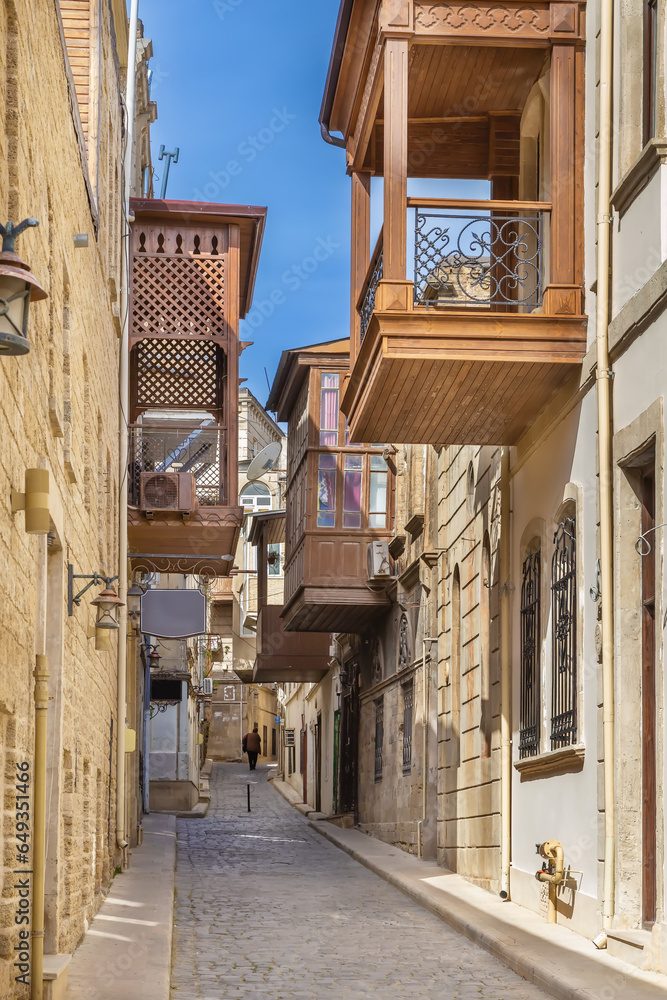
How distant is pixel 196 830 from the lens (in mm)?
24828

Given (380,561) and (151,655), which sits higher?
(380,561)

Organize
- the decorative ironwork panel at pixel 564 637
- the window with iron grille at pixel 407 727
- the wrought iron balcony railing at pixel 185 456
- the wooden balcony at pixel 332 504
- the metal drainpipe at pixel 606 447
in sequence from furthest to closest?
1. the wooden balcony at pixel 332 504
2. the window with iron grille at pixel 407 727
3. the wrought iron balcony railing at pixel 185 456
4. the decorative ironwork panel at pixel 564 637
5. the metal drainpipe at pixel 606 447

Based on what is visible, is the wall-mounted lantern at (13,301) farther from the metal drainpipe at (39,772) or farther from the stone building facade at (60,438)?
the metal drainpipe at (39,772)

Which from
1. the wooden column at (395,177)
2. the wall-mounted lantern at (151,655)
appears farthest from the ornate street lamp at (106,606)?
the wall-mounted lantern at (151,655)

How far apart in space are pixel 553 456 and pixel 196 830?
15607 mm

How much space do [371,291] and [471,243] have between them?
1.59 metres

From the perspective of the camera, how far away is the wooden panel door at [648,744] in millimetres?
8766

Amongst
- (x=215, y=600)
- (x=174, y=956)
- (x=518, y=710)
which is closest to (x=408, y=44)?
(x=518, y=710)

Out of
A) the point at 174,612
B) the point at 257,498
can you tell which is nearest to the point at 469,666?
the point at 174,612

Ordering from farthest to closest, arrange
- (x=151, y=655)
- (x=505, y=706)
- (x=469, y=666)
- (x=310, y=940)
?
(x=151, y=655), (x=469, y=666), (x=505, y=706), (x=310, y=940)

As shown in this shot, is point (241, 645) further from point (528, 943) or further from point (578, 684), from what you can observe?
point (528, 943)

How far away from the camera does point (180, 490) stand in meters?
17.1

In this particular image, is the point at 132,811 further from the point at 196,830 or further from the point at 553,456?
the point at 553,456

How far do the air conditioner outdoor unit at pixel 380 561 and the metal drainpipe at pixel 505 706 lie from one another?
883cm
